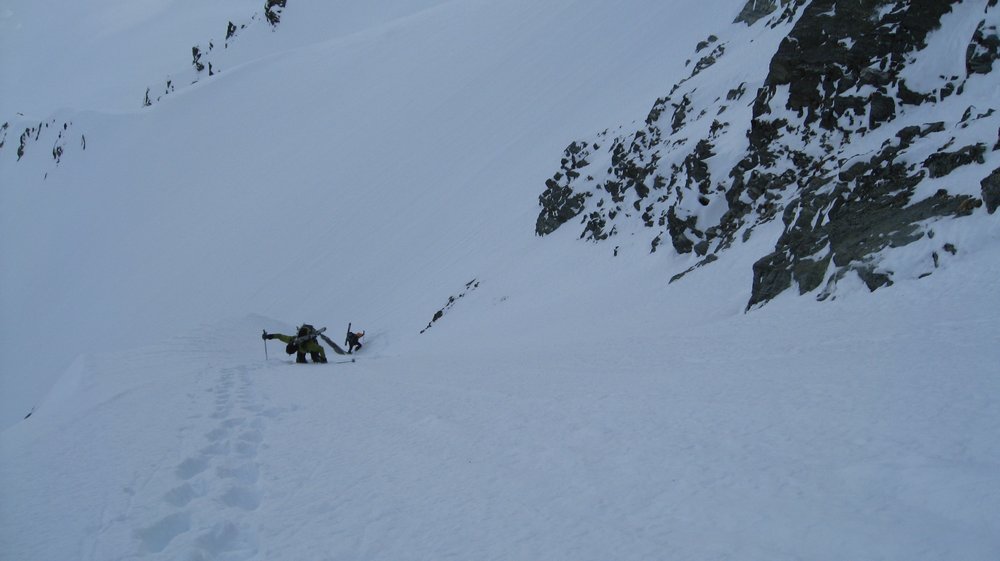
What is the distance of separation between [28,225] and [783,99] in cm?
6507

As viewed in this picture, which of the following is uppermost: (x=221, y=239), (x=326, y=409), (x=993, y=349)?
(x=221, y=239)

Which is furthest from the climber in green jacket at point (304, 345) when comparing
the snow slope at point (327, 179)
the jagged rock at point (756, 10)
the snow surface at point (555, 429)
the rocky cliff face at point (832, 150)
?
the jagged rock at point (756, 10)

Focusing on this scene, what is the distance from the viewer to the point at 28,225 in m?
55.6

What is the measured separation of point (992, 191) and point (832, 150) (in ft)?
18.1

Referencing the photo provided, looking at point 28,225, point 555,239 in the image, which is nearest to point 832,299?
point 555,239

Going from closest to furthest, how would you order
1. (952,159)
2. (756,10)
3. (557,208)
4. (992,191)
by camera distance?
(992,191) < (952,159) < (557,208) < (756,10)

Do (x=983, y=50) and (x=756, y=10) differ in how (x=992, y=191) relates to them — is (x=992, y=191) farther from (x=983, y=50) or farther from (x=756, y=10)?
(x=756, y=10)

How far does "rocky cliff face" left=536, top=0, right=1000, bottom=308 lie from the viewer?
7.44 meters

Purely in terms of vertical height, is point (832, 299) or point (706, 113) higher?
point (706, 113)

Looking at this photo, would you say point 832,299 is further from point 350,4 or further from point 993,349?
point 350,4

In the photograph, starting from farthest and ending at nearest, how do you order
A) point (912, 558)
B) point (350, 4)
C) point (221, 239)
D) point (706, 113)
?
point (350, 4) → point (221, 239) → point (706, 113) → point (912, 558)

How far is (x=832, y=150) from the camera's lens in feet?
38.0

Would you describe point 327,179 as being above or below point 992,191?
above

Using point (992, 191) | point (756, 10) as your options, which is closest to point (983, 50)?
point (992, 191)
